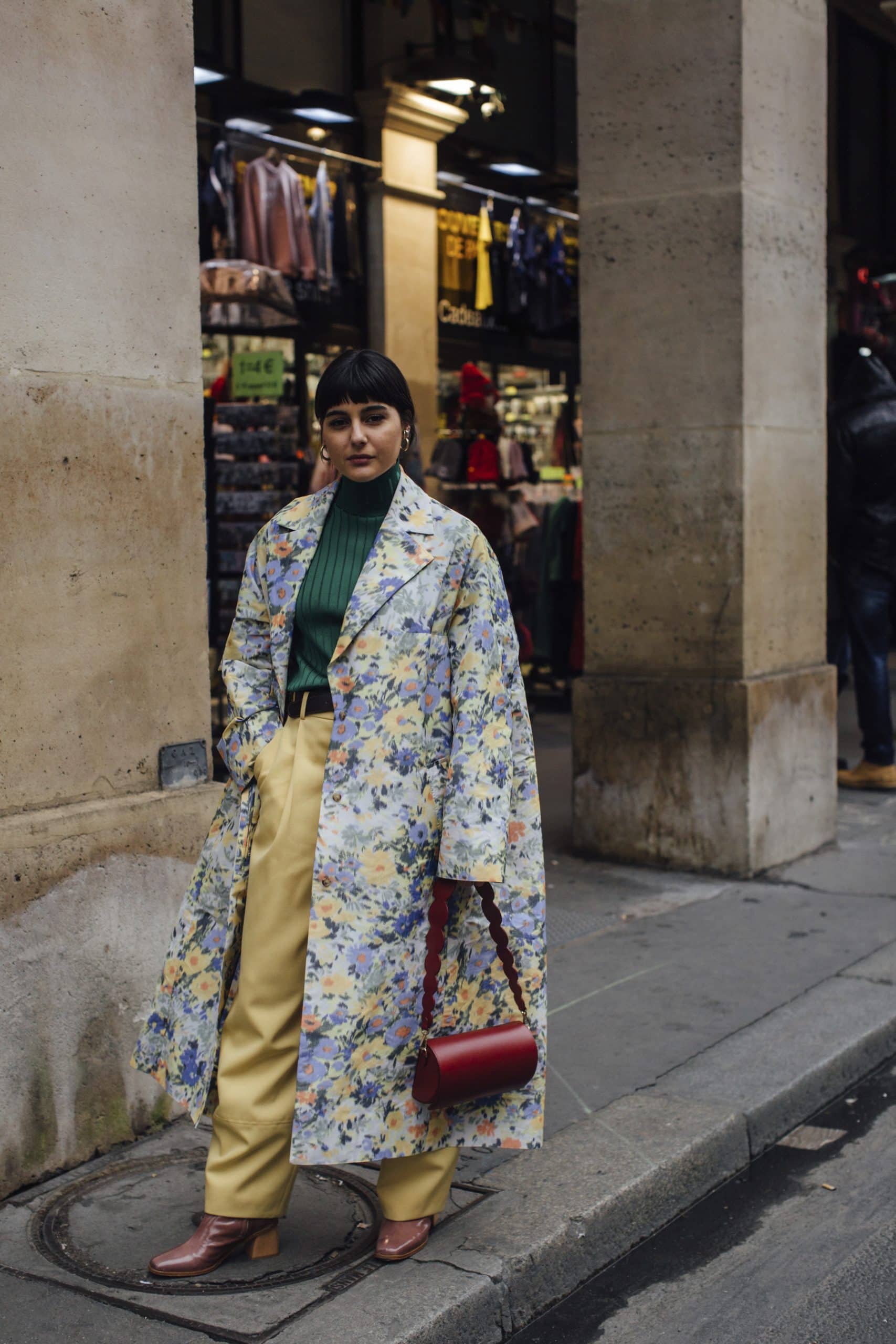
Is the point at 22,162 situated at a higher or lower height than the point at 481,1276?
higher

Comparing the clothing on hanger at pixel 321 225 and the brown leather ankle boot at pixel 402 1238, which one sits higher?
the clothing on hanger at pixel 321 225

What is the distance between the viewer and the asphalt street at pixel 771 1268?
10.6 feet

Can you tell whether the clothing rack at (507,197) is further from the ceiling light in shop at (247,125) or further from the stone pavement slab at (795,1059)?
the stone pavement slab at (795,1059)

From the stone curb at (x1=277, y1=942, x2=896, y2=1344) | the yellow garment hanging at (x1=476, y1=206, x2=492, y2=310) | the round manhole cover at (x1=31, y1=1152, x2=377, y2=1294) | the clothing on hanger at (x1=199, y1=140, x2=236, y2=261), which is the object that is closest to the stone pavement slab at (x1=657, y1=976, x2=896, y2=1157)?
the stone curb at (x1=277, y1=942, x2=896, y2=1344)

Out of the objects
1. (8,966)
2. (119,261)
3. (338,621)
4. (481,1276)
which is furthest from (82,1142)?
(119,261)

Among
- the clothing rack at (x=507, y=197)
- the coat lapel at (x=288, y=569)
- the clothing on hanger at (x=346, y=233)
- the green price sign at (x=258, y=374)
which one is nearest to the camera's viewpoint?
the coat lapel at (x=288, y=569)

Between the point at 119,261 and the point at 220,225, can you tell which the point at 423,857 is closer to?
the point at 119,261

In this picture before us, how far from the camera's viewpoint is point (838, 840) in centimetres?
764

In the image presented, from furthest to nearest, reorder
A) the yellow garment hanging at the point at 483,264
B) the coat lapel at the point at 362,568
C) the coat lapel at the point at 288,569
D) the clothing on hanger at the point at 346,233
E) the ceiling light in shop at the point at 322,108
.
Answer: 1. the yellow garment hanging at the point at 483,264
2. the clothing on hanger at the point at 346,233
3. the ceiling light in shop at the point at 322,108
4. the coat lapel at the point at 288,569
5. the coat lapel at the point at 362,568

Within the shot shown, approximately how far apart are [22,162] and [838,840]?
17.5 feet

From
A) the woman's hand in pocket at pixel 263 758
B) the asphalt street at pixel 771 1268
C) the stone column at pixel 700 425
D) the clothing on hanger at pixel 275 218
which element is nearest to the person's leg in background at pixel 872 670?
the stone column at pixel 700 425

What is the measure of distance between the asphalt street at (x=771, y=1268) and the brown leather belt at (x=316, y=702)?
4.52 feet

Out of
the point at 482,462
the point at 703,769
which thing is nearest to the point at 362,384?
the point at 703,769

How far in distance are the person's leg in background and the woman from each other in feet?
19.4
